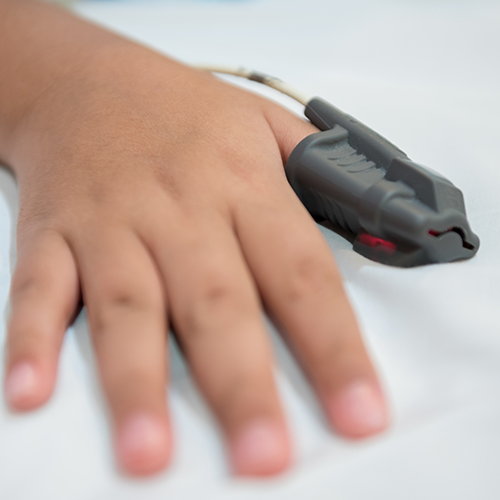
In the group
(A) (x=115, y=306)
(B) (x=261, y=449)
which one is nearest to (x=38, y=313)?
(A) (x=115, y=306)

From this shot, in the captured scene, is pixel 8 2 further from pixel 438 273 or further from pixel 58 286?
pixel 438 273

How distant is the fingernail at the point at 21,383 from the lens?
35cm

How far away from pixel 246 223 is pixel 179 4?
0.88 m

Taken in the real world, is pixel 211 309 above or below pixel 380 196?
below

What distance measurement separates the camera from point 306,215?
460 mm

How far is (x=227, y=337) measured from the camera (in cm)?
37

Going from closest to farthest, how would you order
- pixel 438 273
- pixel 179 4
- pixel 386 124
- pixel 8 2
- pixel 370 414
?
pixel 370 414 → pixel 438 273 → pixel 386 124 → pixel 8 2 → pixel 179 4

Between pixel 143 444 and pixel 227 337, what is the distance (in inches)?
3.7

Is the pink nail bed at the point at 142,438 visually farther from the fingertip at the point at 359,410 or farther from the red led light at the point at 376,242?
the red led light at the point at 376,242

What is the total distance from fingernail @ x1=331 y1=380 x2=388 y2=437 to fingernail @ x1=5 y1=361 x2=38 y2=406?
0.21 metres

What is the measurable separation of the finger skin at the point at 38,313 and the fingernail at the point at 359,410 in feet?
0.66

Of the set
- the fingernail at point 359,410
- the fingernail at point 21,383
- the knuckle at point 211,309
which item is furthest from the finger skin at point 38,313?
the fingernail at point 359,410

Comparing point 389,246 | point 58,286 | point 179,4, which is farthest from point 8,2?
point 389,246

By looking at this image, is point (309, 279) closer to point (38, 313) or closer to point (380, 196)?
point (380, 196)
